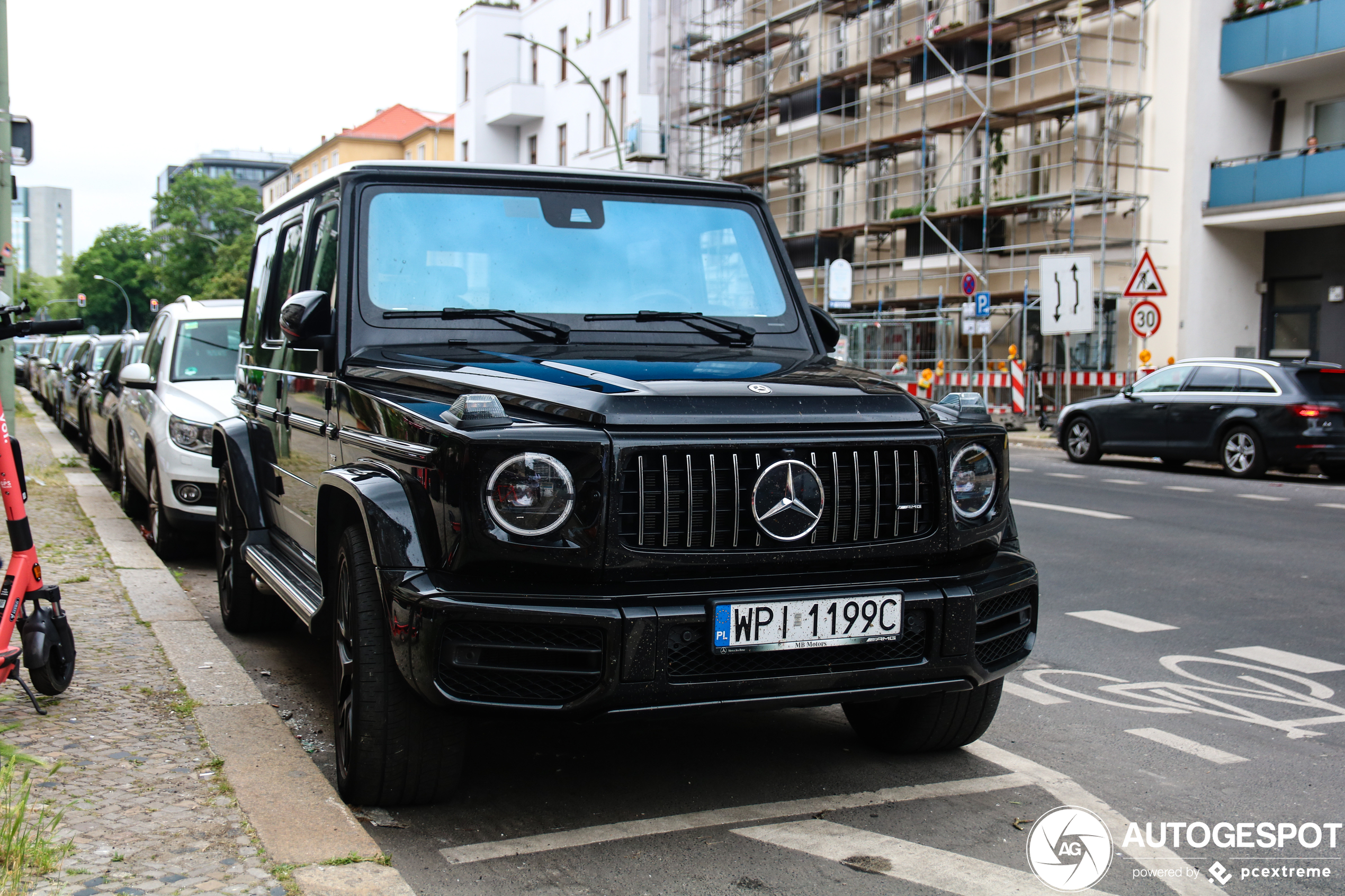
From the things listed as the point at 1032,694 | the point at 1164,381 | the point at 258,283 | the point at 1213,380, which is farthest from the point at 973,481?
the point at 1164,381

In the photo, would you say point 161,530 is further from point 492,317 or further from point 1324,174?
point 1324,174

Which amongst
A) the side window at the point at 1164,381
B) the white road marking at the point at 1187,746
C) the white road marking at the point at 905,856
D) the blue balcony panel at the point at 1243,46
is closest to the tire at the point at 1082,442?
the side window at the point at 1164,381

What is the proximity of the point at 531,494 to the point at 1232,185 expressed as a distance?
2560cm

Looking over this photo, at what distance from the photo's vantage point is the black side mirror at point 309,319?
4.47 metres

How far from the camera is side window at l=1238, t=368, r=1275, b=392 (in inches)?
641

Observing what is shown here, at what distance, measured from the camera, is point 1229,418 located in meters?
16.5

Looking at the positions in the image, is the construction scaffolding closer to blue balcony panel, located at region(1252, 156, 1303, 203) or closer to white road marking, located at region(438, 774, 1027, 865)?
blue balcony panel, located at region(1252, 156, 1303, 203)

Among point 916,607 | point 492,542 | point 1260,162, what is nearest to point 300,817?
point 492,542

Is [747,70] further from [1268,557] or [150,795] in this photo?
[150,795]

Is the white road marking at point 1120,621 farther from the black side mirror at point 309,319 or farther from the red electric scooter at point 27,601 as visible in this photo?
the red electric scooter at point 27,601

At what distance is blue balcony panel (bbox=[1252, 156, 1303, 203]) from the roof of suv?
22.3m

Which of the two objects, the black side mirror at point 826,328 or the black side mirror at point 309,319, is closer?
the black side mirror at point 309,319

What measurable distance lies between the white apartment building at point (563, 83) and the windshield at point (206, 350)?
3145 cm

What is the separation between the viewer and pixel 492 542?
3307 millimetres
